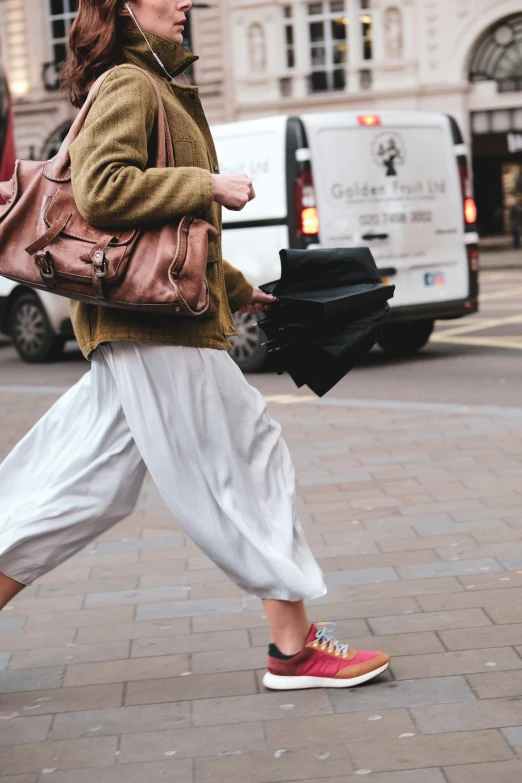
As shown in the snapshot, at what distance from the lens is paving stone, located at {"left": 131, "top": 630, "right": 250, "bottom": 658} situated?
3.79 metres

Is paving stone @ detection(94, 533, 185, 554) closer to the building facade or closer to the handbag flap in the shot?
the handbag flap

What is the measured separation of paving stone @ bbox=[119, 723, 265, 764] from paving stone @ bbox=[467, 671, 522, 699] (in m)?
0.57

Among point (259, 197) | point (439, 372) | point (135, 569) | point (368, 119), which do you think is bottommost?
point (439, 372)

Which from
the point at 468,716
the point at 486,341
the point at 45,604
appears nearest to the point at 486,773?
the point at 468,716

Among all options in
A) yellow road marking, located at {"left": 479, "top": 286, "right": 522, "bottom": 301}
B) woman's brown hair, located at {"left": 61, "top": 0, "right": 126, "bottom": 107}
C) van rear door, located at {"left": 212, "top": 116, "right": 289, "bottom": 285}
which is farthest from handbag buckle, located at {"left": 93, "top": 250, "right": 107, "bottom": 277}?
yellow road marking, located at {"left": 479, "top": 286, "right": 522, "bottom": 301}

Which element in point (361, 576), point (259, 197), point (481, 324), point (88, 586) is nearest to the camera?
point (361, 576)

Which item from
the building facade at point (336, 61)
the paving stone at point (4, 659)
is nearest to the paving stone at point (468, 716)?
the paving stone at point (4, 659)

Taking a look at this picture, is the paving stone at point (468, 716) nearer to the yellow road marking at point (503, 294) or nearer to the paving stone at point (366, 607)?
the paving stone at point (366, 607)

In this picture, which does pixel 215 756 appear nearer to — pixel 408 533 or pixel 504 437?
pixel 408 533

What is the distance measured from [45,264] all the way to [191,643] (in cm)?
132

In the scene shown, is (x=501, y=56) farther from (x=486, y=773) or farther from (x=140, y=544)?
(x=486, y=773)

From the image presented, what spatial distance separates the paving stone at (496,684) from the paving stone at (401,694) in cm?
3

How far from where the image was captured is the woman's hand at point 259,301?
3684mm

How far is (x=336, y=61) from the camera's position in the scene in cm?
3662
